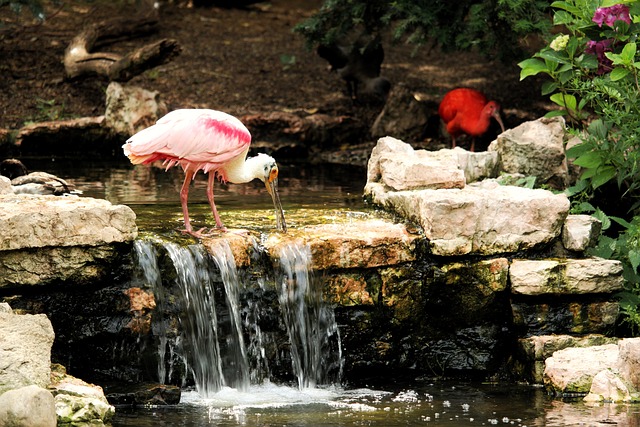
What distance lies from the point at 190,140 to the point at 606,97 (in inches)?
118

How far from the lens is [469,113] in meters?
10.7

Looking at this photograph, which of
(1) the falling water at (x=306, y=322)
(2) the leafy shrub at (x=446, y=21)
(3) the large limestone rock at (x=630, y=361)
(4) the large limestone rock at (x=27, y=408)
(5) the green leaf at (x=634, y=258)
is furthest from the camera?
(2) the leafy shrub at (x=446, y=21)

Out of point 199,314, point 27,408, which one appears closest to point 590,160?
point 199,314

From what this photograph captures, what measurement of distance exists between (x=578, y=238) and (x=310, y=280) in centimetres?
163

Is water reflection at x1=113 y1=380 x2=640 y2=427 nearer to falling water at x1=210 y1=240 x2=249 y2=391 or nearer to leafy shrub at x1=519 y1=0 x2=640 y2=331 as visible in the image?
falling water at x1=210 y1=240 x2=249 y2=391

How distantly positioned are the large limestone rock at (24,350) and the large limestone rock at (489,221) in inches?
92.3

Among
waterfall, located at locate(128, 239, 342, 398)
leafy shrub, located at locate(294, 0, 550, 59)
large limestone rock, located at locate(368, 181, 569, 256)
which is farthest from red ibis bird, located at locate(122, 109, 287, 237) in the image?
leafy shrub, located at locate(294, 0, 550, 59)

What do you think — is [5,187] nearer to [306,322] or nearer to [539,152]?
[306,322]

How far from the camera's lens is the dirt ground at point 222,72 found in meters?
12.5

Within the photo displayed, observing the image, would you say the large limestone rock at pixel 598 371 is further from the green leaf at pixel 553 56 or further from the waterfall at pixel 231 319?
the green leaf at pixel 553 56

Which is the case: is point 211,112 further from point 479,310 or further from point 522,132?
point 522,132

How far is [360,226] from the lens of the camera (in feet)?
21.5

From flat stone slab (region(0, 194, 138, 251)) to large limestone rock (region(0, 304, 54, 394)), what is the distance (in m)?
0.42

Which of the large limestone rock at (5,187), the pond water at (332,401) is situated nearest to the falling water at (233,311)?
the pond water at (332,401)
